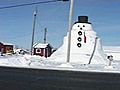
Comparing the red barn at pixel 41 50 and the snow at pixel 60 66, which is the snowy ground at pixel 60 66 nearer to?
the snow at pixel 60 66

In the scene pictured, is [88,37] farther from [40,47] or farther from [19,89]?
[19,89]

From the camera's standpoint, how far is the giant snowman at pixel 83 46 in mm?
44841

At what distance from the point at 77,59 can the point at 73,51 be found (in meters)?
1.82

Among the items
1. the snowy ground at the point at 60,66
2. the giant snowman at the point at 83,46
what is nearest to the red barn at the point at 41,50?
the giant snowman at the point at 83,46

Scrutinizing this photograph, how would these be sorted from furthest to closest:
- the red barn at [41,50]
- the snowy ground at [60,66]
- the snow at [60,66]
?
1. the red barn at [41,50]
2. the snowy ground at [60,66]
3. the snow at [60,66]

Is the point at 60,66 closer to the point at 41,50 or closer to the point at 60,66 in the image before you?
the point at 60,66

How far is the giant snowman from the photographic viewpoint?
1765 inches

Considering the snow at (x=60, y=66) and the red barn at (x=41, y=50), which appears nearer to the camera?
the snow at (x=60, y=66)

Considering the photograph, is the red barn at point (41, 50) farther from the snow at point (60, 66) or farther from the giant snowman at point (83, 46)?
the snow at point (60, 66)

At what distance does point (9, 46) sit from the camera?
91.8m

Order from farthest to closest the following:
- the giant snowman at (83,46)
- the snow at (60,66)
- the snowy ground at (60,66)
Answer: the giant snowman at (83,46)
the snowy ground at (60,66)
the snow at (60,66)

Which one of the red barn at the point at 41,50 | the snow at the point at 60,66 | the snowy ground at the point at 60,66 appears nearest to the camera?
the snow at the point at 60,66

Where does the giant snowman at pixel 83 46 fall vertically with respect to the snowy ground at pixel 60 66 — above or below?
above

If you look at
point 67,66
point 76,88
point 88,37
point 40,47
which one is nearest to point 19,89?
point 76,88
